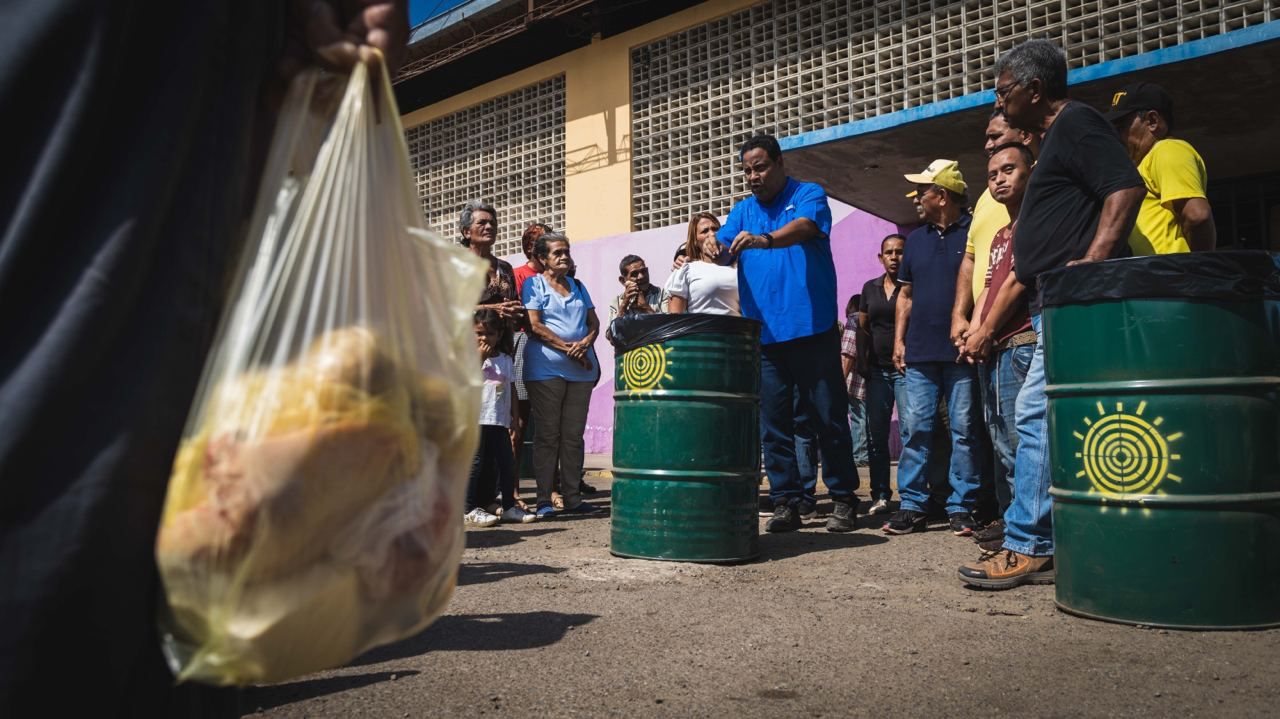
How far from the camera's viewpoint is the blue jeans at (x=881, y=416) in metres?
6.40

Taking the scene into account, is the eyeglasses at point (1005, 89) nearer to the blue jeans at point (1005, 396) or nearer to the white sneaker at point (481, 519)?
the blue jeans at point (1005, 396)

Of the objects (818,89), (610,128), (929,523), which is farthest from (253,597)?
(610,128)

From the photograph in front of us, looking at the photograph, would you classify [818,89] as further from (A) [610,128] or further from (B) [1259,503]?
(B) [1259,503]

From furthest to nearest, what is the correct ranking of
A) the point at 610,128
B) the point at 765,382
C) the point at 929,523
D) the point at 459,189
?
the point at 459,189, the point at 610,128, the point at 929,523, the point at 765,382

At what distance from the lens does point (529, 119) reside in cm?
1485

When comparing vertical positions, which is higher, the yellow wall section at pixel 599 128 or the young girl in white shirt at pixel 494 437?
the yellow wall section at pixel 599 128

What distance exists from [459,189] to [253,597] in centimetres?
1568

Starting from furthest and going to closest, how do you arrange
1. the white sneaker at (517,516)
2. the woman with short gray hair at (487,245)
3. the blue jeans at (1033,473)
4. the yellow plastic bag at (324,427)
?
the woman with short gray hair at (487,245), the white sneaker at (517,516), the blue jeans at (1033,473), the yellow plastic bag at (324,427)

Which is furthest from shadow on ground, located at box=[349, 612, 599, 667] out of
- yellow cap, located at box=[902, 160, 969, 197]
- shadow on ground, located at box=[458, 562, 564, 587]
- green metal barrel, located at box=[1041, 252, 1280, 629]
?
yellow cap, located at box=[902, 160, 969, 197]

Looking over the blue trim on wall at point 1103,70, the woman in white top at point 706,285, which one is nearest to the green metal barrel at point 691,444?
the woman in white top at point 706,285

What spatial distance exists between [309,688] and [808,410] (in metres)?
3.52

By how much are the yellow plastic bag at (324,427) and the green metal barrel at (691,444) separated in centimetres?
330

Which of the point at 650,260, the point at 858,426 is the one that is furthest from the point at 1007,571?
the point at 650,260

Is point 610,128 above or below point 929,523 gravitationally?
above
